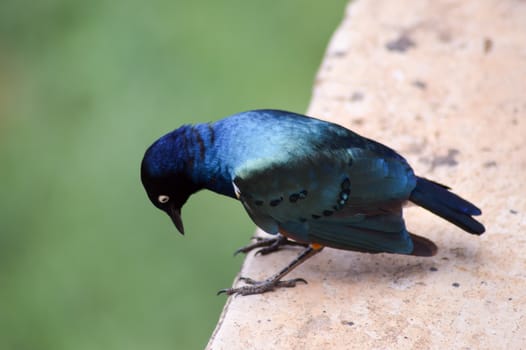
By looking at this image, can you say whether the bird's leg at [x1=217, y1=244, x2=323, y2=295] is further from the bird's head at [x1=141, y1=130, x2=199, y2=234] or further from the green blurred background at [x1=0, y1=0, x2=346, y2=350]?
the green blurred background at [x1=0, y1=0, x2=346, y2=350]

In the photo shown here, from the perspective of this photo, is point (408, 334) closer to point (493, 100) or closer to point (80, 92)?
point (493, 100)

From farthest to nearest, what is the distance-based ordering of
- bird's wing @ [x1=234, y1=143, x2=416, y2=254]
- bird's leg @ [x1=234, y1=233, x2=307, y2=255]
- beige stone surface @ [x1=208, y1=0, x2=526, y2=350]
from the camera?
bird's leg @ [x1=234, y1=233, x2=307, y2=255] < bird's wing @ [x1=234, y1=143, x2=416, y2=254] < beige stone surface @ [x1=208, y1=0, x2=526, y2=350]

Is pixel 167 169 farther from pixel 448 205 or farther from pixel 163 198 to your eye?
pixel 448 205

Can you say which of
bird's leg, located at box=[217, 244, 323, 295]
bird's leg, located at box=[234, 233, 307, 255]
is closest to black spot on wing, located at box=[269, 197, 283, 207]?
bird's leg, located at box=[217, 244, 323, 295]

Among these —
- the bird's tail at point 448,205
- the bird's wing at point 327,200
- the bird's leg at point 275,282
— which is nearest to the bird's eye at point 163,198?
the bird's wing at point 327,200

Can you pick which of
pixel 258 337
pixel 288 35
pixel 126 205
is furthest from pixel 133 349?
pixel 288 35

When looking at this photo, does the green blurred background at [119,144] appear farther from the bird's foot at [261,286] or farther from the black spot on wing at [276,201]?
the black spot on wing at [276,201]
